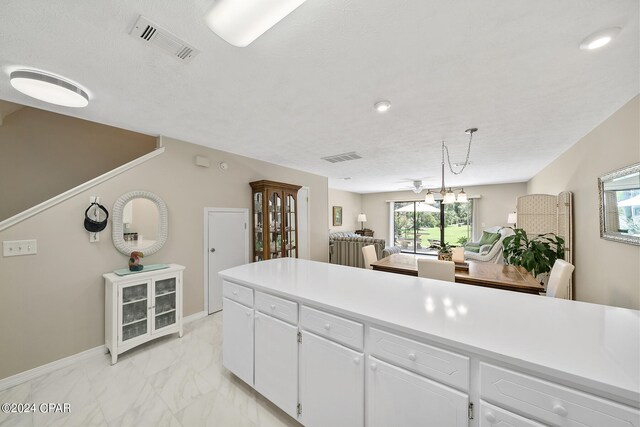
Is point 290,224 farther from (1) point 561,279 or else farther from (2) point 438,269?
(1) point 561,279

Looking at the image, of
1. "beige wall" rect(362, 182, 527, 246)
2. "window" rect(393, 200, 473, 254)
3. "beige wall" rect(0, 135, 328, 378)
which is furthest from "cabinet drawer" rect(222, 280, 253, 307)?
"beige wall" rect(362, 182, 527, 246)

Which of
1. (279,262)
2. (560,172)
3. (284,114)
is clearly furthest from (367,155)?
(560,172)

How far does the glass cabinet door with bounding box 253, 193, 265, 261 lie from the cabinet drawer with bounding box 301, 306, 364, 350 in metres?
2.65

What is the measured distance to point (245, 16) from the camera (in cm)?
103

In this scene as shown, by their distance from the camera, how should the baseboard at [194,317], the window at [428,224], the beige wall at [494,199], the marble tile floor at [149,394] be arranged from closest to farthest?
1. the marble tile floor at [149,394]
2. the baseboard at [194,317]
3. the beige wall at [494,199]
4. the window at [428,224]

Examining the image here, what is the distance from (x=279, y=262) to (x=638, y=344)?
233cm

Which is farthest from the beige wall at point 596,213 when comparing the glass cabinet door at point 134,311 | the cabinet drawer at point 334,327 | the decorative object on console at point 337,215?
the decorative object on console at point 337,215

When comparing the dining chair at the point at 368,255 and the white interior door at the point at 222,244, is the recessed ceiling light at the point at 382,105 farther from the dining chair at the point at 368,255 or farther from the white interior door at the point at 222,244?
the white interior door at the point at 222,244

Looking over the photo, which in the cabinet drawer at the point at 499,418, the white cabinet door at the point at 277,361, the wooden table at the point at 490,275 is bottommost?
the white cabinet door at the point at 277,361

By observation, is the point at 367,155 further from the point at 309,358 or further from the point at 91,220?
the point at 91,220

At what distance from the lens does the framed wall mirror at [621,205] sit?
1825mm

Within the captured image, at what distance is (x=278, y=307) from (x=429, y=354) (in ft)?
3.14

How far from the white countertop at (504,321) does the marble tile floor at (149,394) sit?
0.93 m

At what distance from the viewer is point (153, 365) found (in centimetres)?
223
